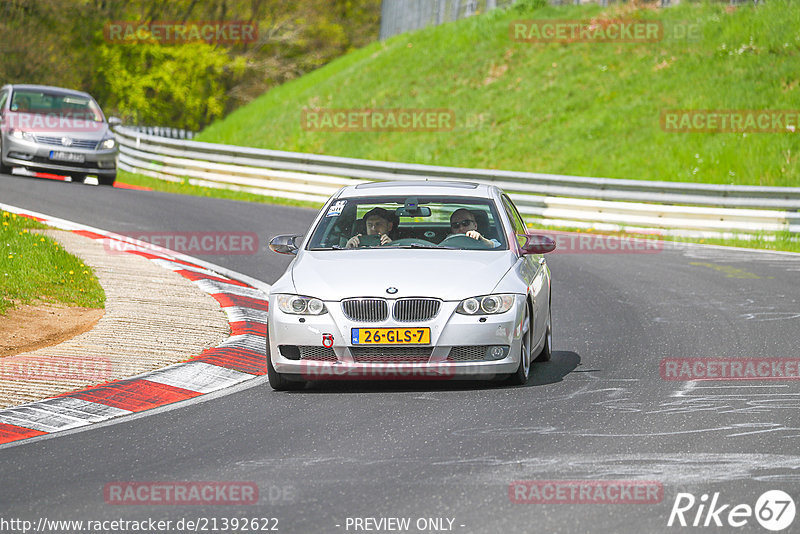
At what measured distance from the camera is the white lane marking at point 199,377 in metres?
8.76

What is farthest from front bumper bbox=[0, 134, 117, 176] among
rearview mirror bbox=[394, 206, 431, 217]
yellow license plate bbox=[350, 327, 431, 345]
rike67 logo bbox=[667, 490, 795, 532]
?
rike67 logo bbox=[667, 490, 795, 532]

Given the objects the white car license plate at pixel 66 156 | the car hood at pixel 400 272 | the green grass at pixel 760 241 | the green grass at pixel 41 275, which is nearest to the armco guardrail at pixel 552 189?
the green grass at pixel 760 241

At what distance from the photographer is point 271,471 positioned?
20.5 feet

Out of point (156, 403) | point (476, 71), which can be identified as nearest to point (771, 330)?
point (156, 403)

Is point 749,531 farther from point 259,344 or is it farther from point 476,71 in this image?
point 476,71

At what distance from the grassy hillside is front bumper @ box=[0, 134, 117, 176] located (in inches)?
382

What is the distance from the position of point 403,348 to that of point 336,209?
1.90 metres

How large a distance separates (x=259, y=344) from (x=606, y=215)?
1304 centimetres

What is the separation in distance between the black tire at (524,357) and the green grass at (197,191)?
1671cm

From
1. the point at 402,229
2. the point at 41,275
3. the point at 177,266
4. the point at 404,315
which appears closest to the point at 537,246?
the point at 402,229

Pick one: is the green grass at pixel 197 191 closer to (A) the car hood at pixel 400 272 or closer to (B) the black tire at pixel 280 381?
(A) the car hood at pixel 400 272

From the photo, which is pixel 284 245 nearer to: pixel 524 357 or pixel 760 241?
pixel 524 357

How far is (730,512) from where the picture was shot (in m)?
5.41

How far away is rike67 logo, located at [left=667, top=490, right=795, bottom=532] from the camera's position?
528 centimetres
